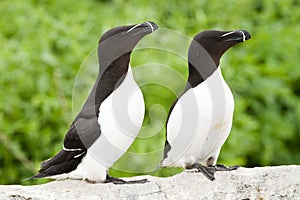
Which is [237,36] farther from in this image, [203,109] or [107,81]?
[107,81]

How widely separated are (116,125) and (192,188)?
21.7 inches

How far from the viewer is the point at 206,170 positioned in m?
4.18

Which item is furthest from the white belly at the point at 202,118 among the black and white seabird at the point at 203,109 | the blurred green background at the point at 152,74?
the blurred green background at the point at 152,74

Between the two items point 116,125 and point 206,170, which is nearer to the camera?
point 116,125

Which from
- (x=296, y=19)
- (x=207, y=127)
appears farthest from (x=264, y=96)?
(x=207, y=127)

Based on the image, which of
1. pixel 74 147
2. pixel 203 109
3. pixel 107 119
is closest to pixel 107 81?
pixel 107 119

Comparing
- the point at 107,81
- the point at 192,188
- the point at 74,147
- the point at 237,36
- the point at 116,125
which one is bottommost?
the point at 192,188

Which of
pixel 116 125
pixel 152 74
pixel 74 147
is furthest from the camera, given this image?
pixel 152 74

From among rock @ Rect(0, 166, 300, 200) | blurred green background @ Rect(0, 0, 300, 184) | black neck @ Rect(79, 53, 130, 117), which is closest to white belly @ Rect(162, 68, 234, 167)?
rock @ Rect(0, 166, 300, 200)

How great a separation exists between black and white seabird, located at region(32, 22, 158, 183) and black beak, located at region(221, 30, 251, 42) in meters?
0.48

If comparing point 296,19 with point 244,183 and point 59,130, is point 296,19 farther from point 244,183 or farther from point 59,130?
point 244,183

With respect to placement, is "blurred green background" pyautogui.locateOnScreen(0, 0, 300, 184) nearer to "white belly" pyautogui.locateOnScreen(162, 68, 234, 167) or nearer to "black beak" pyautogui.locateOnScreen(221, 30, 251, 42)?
"white belly" pyautogui.locateOnScreen(162, 68, 234, 167)

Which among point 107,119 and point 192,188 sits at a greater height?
point 107,119

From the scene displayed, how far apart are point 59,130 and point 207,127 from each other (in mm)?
2274
